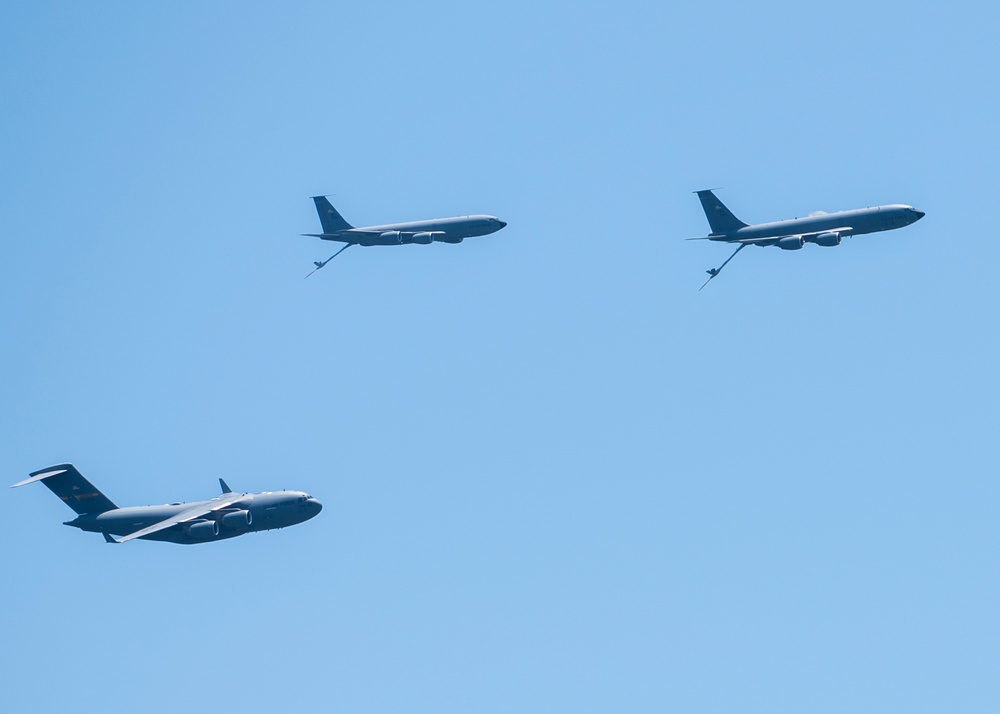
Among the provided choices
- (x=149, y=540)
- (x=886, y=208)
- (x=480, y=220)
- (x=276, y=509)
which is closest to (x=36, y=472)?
(x=149, y=540)

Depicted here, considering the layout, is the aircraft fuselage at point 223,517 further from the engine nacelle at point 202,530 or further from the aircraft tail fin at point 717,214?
the aircraft tail fin at point 717,214

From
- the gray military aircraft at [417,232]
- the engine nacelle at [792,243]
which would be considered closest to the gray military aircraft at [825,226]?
the engine nacelle at [792,243]

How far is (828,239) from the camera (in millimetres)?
118062

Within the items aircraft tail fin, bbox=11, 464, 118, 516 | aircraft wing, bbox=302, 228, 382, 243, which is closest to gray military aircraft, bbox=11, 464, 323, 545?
aircraft tail fin, bbox=11, 464, 118, 516

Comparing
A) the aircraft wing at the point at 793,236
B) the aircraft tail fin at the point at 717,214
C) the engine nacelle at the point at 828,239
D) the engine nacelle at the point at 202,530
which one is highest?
the aircraft tail fin at the point at 717,214

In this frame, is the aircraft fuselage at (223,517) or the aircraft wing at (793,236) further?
the aircraft wing at (793,236)

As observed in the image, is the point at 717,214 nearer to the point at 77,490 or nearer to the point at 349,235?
the point at 349,235

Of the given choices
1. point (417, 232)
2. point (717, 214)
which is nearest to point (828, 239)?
point (717, 214)

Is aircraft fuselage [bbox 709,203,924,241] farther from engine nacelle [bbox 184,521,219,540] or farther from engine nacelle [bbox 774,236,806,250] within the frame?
engine nacelle [bbox 184,521,219,540]

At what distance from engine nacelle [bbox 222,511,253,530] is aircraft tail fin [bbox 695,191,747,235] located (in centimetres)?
4954

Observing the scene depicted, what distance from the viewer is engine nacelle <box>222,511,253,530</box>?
332 ft

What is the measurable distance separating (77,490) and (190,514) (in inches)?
458

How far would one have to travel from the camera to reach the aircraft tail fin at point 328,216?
139 metres

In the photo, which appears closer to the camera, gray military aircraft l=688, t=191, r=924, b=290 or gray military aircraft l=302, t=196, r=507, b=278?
gray military aircraft l=688, t=191, r=924, b=290
